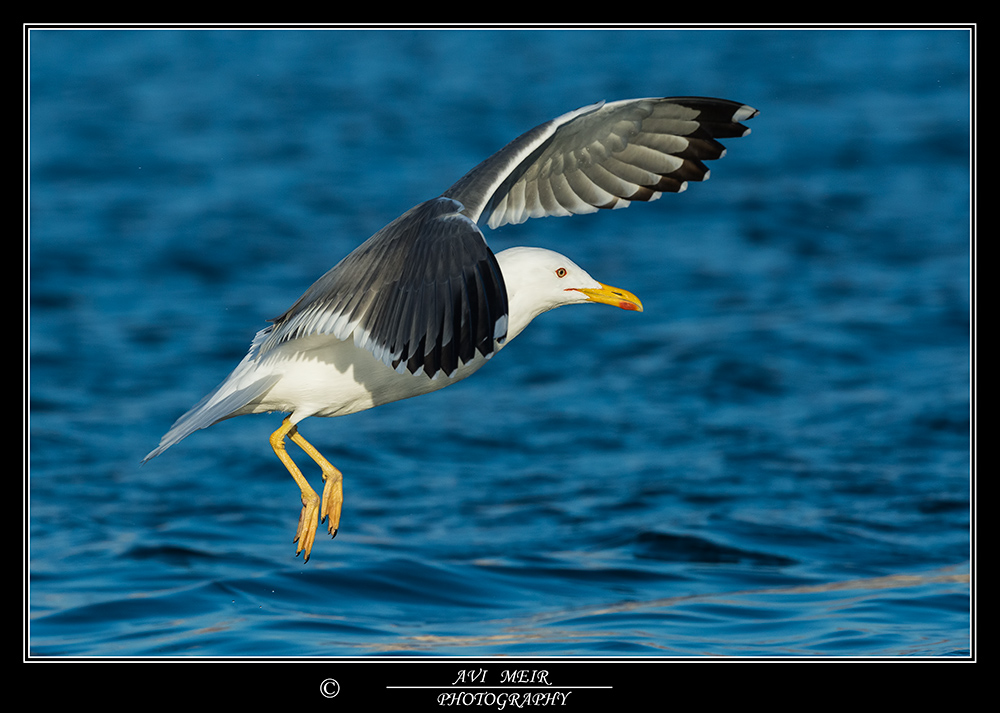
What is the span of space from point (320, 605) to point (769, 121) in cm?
1750

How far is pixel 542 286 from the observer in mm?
6105

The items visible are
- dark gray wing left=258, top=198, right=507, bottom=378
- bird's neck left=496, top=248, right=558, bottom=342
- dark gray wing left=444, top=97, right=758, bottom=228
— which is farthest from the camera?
dark gray wing left=444, top=97, right=758, bottom=228

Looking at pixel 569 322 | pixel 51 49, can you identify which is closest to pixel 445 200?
pixel 569 322

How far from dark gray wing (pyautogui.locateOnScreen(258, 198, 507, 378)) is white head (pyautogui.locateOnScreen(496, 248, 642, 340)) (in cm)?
62

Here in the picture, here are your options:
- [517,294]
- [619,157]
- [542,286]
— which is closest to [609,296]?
[542,286]

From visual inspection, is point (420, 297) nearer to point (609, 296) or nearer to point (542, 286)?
point (542, 286)

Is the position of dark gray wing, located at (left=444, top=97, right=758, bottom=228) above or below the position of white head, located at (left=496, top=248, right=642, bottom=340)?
above

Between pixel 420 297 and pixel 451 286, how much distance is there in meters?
0.15

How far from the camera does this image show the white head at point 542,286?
20.0 ft

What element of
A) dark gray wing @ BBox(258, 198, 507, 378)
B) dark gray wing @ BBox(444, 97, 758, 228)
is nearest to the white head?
dark gray wing @ BBox(258, 198, 507, 378)

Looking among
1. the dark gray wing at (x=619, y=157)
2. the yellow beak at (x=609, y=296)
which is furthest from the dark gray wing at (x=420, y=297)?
the dark gray wing at (x=619, y=157)

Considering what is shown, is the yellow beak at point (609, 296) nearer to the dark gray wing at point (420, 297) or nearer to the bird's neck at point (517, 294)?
the bird's neck at point (517, 294)

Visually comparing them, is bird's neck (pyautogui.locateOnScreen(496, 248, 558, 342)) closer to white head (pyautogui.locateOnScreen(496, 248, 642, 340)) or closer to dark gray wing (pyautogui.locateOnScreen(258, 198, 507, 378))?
white head (pyautogui.locateOnScreen(496, 248, 642, 340))

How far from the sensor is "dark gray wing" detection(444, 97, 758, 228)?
692cm
